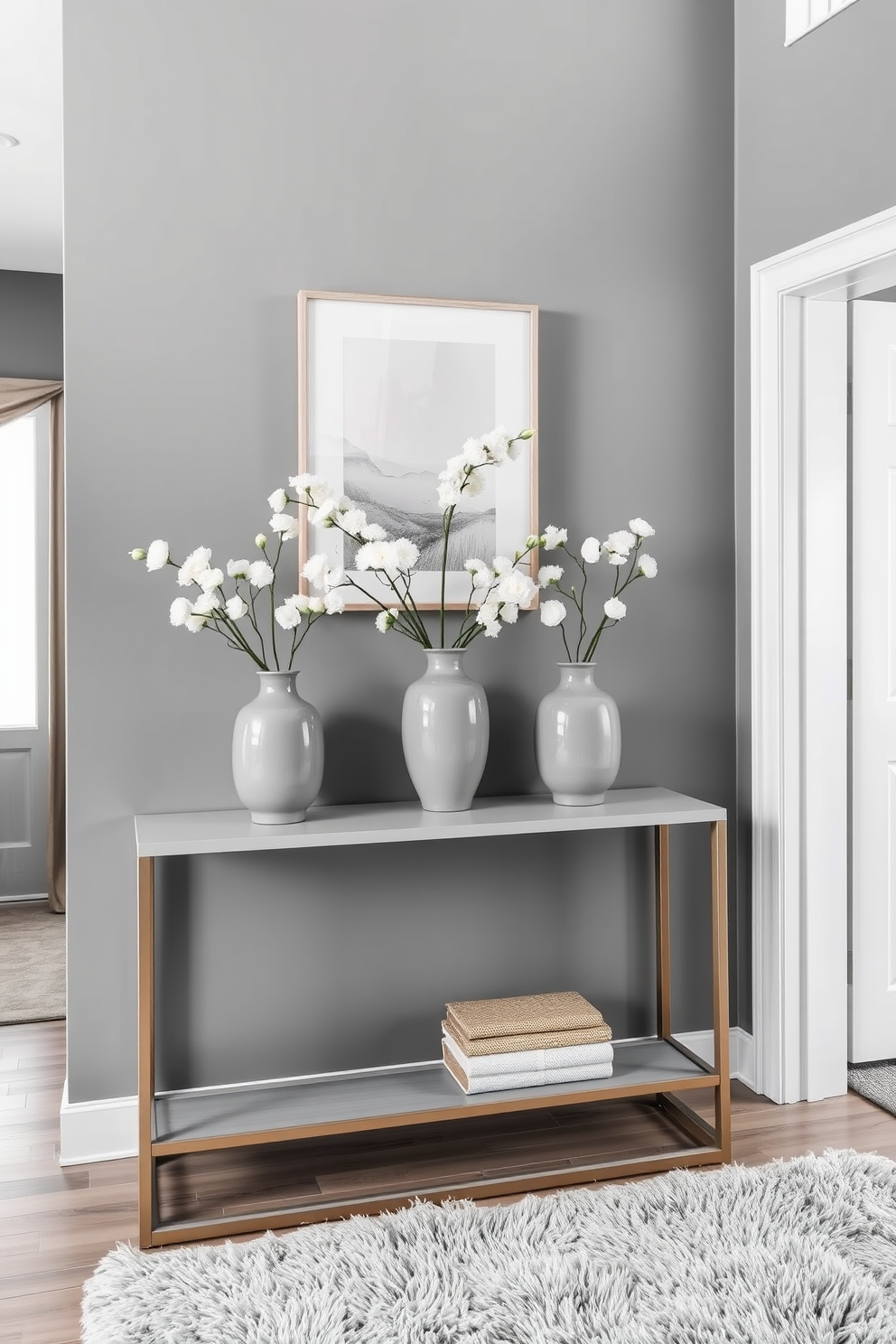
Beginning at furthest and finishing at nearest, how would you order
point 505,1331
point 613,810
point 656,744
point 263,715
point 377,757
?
point 656,744, point 377,757, point 613,810, point 263,715, point 505,1331

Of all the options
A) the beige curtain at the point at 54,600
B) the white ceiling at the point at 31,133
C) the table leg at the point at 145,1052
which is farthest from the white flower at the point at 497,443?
the beige curtain at the point at 54,600

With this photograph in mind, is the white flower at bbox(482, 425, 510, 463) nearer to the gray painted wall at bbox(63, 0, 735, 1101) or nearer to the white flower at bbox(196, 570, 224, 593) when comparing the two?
the gray painted wall at bbox(63, 0, 735, 1101)

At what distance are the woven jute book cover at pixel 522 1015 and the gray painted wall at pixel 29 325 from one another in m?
3.62

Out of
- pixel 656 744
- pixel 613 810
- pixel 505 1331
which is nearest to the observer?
pixel 505 1331

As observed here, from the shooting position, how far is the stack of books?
227cm

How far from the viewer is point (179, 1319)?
1.77 meters

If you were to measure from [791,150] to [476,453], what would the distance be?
1123 mm

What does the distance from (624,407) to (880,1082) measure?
1865 millimetres

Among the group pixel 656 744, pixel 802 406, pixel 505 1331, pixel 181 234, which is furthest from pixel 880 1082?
pixel 181 234

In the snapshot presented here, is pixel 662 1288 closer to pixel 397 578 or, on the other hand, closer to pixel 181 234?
pixel 397 578

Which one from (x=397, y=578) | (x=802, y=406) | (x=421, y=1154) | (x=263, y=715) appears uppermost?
(x=802, y=406)

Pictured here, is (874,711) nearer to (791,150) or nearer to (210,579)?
(791,150)

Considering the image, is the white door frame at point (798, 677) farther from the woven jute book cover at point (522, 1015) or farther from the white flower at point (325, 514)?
the white flower at point (325, 514)

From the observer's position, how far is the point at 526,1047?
2287 mm
